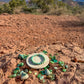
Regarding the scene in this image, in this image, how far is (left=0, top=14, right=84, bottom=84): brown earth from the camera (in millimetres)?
1989

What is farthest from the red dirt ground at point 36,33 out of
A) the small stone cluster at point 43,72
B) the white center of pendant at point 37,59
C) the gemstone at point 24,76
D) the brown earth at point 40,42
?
the gemstone at point 24,76

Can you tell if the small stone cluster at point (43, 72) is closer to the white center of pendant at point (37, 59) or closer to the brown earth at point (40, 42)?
the brown earth at point (40, 42)

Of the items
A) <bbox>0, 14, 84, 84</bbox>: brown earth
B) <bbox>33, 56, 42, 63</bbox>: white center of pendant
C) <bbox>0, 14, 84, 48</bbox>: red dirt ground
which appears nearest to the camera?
<bbox>0, 14, 84, 84</bbox>: brown earth

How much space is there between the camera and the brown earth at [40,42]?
1989mm

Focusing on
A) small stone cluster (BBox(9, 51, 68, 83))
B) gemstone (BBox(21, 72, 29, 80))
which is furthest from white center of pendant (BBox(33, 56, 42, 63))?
gemstone (BBox(21, 72, 29, 80))

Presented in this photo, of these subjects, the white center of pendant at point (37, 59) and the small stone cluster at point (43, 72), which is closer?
the small stone cluster at point (43, 72)

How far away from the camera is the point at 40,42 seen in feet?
11.0

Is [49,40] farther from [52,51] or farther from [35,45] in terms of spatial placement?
[52,51]

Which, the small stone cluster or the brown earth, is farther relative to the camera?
the brown earth

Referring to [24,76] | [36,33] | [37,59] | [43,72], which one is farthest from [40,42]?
[24,76]

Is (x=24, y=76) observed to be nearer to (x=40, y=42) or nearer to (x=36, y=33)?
(x=40, y=42)

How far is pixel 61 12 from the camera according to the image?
7262 mm

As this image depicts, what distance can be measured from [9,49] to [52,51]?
126 cm

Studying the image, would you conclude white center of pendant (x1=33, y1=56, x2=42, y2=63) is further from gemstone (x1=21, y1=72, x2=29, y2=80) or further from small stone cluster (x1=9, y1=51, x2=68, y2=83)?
gemstone (x1=21, y1=72, x2=29, y2=80)
